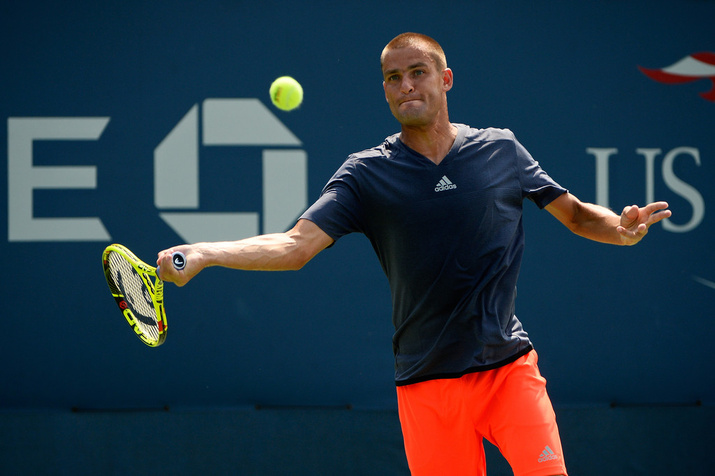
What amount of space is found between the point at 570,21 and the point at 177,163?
7.65 feet

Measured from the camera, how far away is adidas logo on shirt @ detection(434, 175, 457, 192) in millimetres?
2603

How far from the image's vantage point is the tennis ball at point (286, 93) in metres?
3.71

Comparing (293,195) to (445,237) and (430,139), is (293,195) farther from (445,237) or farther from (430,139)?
(445,237)

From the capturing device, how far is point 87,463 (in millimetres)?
4008

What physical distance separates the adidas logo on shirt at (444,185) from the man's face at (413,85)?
0.23 m

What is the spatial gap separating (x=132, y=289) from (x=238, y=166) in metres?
1.58

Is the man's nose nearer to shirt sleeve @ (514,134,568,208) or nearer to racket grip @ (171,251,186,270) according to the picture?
shirt sleeve @ (514,134,568,208)

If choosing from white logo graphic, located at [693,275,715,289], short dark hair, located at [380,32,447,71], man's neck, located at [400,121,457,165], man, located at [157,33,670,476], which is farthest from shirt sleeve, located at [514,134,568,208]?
white logo graphic, located at [693,275,715,289]

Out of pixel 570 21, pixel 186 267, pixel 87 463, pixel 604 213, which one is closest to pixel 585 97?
pixel 570 21

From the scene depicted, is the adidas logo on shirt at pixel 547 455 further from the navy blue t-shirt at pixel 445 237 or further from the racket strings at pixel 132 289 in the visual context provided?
the racket strings at pixel 132 289

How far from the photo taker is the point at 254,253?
235cm

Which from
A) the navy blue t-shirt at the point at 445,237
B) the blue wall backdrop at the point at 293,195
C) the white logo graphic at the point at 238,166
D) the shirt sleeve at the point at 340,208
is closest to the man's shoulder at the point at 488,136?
the navy blue t-shirt at the point at 445,237

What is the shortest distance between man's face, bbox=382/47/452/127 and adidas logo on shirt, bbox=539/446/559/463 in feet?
3.93

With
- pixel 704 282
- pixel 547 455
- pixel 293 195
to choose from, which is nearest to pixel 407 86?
pixel 547 455
